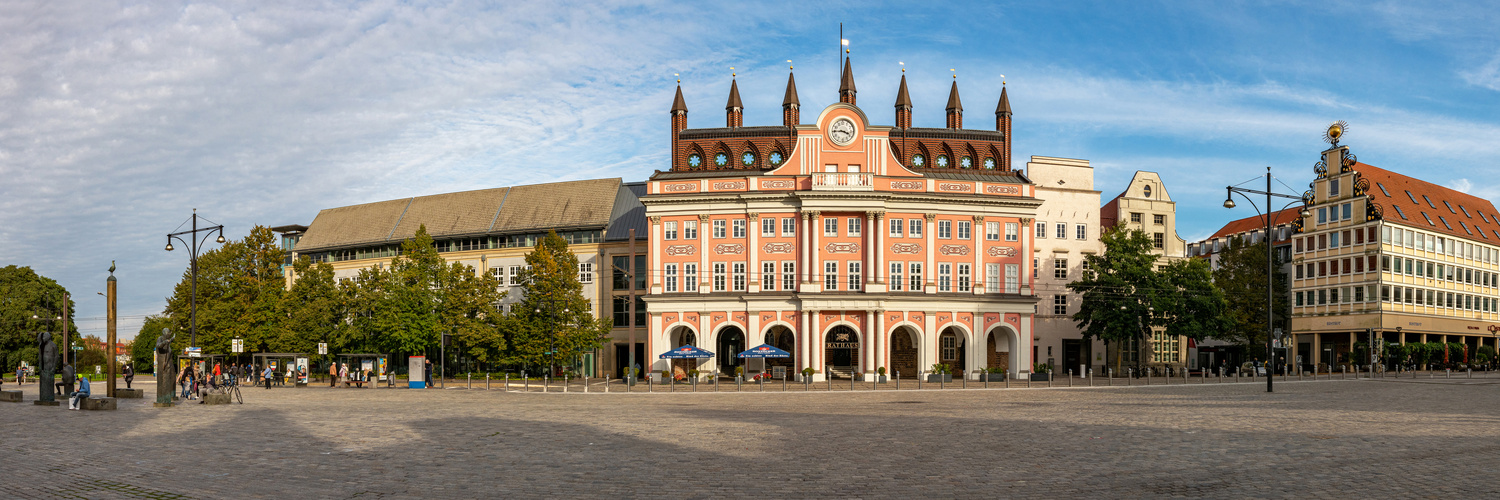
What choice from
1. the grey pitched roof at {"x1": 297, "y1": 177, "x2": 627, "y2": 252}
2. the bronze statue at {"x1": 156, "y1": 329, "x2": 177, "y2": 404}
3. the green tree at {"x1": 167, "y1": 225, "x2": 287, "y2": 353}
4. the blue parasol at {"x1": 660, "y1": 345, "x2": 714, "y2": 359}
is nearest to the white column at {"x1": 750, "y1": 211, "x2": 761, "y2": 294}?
the blue parasol at {"x1": 660, "y1": 345, "x2": 714, "y2": 359}

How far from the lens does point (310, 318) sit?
236ft

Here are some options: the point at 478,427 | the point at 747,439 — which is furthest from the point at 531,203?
the point at 747,439

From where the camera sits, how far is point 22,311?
89.8 metres

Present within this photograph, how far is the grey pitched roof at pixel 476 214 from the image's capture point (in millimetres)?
81875

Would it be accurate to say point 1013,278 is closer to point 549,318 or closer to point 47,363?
point 549,318

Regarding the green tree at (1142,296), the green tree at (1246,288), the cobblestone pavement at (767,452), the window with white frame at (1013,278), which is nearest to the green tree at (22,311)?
the cobblestone pavement at (767,452)

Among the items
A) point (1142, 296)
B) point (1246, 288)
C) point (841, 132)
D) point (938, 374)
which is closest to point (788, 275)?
point (841, 132)

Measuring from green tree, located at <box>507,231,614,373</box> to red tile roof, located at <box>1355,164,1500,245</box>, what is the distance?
60.9m

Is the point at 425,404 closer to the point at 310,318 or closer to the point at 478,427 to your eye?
the point at 478,427

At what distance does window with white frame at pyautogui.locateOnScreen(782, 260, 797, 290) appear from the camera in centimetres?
6769

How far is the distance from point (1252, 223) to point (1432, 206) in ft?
67.2

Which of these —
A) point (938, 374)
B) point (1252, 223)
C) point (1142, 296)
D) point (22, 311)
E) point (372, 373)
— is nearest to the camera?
point (372, 373)

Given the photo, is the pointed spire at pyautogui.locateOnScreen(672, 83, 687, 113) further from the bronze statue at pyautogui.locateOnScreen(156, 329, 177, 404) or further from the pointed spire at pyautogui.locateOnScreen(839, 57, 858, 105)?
the bronze statue at pyautogui.locateOnScreen(156, 329, 177, 404)

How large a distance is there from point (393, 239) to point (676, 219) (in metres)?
30.9
